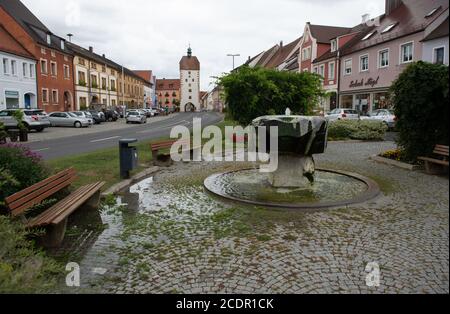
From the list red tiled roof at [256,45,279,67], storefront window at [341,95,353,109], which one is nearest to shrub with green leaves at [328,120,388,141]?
storefront window at [341,95,353,109]

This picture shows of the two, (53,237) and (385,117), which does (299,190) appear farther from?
(385,117)

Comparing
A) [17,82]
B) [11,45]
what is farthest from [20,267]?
[11,45]

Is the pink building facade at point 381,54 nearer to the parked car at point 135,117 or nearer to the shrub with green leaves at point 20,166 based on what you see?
the parked car at point 135,117

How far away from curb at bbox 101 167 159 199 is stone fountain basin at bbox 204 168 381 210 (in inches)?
75.1

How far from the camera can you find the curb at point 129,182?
8194 mm

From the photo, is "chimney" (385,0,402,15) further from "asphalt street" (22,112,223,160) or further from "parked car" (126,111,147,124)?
"parked car" (126,111,147,124)

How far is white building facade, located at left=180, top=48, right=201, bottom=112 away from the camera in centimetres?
13200

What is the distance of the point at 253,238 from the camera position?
5.20 meters

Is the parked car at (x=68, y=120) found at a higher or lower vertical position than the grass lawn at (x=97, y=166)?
higher

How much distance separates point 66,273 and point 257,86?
1377cm

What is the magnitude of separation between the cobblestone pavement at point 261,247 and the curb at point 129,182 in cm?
82

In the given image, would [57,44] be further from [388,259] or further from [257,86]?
[388,259]

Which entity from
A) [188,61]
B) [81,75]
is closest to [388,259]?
[81,75]

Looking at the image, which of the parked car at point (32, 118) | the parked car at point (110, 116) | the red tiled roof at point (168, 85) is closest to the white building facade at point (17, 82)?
the parked car at point (32, 118)
